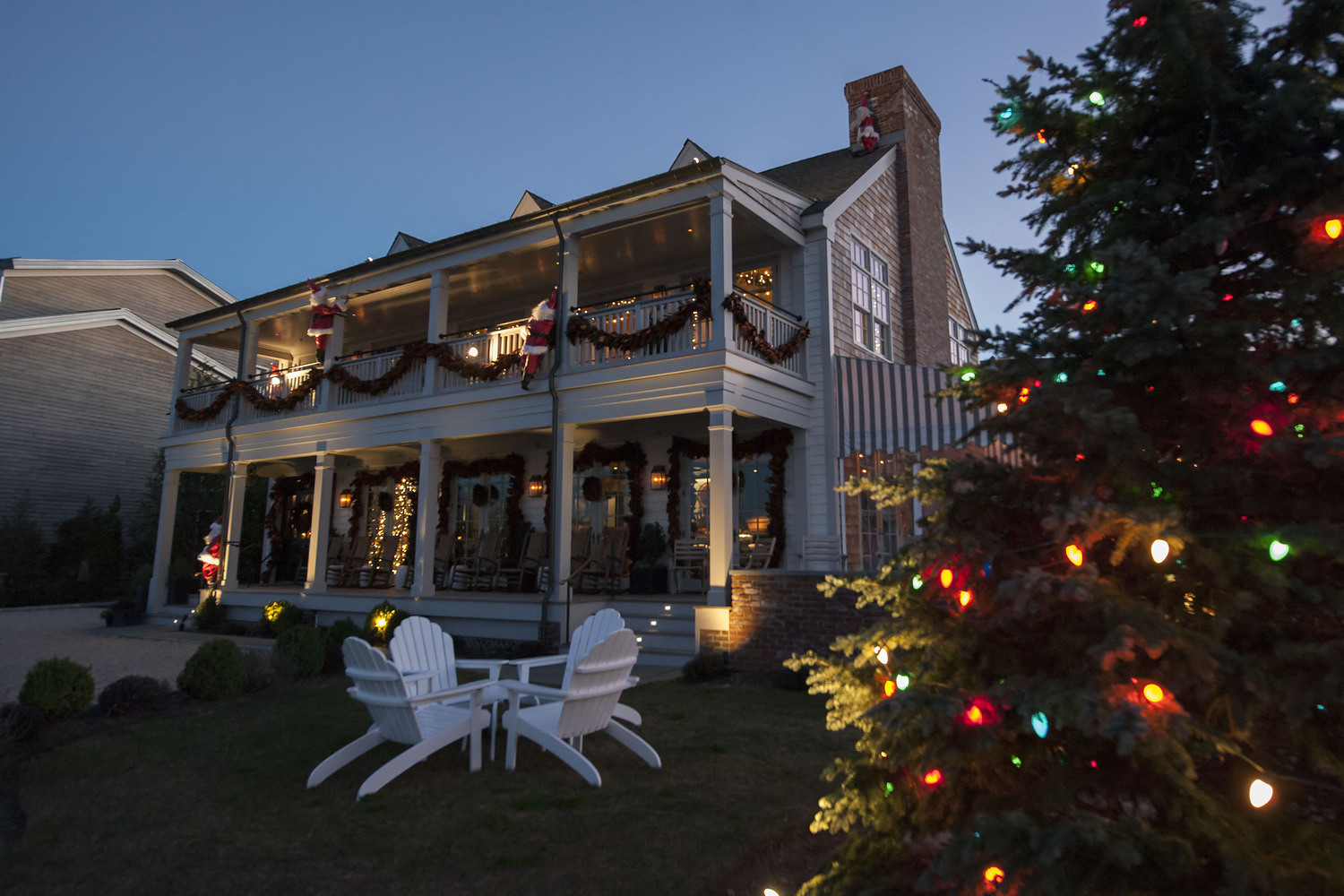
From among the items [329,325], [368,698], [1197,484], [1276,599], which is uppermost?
[329,325]

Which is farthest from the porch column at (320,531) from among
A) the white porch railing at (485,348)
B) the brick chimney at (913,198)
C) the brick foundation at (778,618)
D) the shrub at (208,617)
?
the brick chimney at (913,198)

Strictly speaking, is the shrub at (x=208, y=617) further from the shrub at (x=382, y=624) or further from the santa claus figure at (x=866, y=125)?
the santa claus figure at (x=866, y=125)

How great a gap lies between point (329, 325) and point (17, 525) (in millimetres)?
12628

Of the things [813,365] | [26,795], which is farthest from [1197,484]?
[813,365]

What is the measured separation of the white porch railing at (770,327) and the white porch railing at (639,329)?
0.50 m

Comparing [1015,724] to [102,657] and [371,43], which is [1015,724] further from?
→ [371,43]

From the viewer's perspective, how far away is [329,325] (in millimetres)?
14805

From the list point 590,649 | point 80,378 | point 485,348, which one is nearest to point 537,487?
point 485,348

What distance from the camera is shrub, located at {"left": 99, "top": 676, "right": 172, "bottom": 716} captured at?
763cm

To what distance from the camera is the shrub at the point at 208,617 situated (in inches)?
596

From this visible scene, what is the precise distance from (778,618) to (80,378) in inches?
897

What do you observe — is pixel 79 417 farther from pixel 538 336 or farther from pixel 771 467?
pixel 771 467

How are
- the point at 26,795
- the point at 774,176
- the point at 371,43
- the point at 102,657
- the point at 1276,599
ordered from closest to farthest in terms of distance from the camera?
the point at 1276,599 → the point at 26,795 → the point at 102,657 → the point at 774,176 → the point at 371,43

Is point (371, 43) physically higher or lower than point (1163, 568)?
higher
